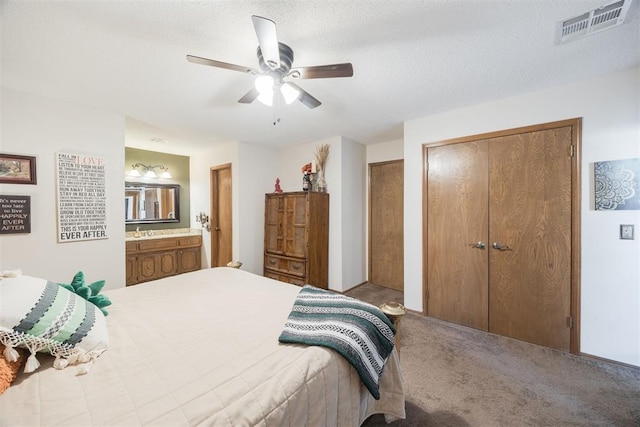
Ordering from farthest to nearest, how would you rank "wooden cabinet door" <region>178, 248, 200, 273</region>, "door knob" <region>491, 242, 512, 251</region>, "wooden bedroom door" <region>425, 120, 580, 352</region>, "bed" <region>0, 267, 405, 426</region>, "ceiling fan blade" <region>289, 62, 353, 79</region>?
"wooden cabinet door" <region>178, 248, 200, 273</region>, "door knob" <region>491, 242, 512, 251</region>, "wooden bedroom door" <region>425, 120, 580, 352</region>, "ceiling fan blade" <region>289, 62, 353, 79</region>, "bed" <region>0, 267, 405, 426</region>

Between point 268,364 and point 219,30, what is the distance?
74.3 inches

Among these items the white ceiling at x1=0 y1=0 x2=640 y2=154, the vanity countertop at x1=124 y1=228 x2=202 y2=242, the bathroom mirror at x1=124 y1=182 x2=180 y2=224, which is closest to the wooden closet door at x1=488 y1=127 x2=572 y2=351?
the white ceiling at x1=0 y1=0 x2=640 y2=154

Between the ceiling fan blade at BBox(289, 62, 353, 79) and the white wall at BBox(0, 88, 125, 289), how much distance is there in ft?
8.15

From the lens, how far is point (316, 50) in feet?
5.48

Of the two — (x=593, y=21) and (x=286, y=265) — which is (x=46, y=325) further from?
(x=593, y=21)

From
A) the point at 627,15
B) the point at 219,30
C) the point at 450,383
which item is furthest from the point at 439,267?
the point at 219,30

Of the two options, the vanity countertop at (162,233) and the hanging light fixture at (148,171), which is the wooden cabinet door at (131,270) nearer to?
the vanity countertop at (162,233)

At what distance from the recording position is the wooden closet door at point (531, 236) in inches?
85.2

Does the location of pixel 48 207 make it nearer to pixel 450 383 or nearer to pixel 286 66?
pixel 286 66

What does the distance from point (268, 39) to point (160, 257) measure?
401cm

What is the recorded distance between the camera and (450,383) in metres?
1.79

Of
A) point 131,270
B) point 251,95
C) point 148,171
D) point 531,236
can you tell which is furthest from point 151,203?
point 531,236

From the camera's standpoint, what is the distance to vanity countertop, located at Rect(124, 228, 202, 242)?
156 inches

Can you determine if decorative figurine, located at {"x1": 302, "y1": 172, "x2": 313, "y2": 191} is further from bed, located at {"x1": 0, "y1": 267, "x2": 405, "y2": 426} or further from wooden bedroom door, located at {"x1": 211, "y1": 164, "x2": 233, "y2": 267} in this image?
bed, located at {"x1": 0, "y1": 267, "x2": 405, "y2": 426}
